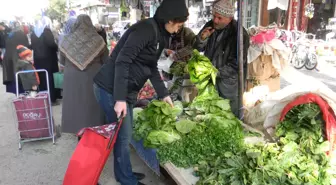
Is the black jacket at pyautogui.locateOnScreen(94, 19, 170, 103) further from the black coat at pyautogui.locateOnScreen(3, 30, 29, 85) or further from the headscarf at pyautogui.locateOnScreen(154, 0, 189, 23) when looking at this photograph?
the black coat at pyautogui.locateOnScreen(3, 30, 29, 85)

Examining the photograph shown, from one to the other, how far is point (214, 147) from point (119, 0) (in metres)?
7.72

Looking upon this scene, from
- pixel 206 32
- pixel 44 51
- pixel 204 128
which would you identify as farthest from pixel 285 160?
pixel 44 51

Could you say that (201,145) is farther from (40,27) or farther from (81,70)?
(40,27)

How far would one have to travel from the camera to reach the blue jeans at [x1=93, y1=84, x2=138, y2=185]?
8.81 ft

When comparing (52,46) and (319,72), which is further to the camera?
(319,72)

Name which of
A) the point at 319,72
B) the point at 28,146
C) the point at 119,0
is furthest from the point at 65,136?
Answer: the point at 319,72

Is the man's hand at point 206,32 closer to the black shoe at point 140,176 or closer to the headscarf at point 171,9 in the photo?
the headscarf at point 171,9

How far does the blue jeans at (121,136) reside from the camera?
2686 millimetres

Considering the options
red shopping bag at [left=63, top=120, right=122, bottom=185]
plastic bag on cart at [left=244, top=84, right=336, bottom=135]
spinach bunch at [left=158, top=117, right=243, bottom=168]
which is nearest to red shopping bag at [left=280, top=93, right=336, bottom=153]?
plastic bag on cart at [left=244, top=84, right=336, bottom=135]

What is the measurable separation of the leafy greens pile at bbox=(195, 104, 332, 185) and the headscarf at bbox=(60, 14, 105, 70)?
7.53 feet

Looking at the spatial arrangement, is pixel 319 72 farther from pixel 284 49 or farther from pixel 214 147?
pixel 214 147

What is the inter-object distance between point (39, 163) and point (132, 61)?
235 centimetres

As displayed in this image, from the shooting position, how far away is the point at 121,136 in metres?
2.71

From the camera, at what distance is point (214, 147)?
2.70 meters
